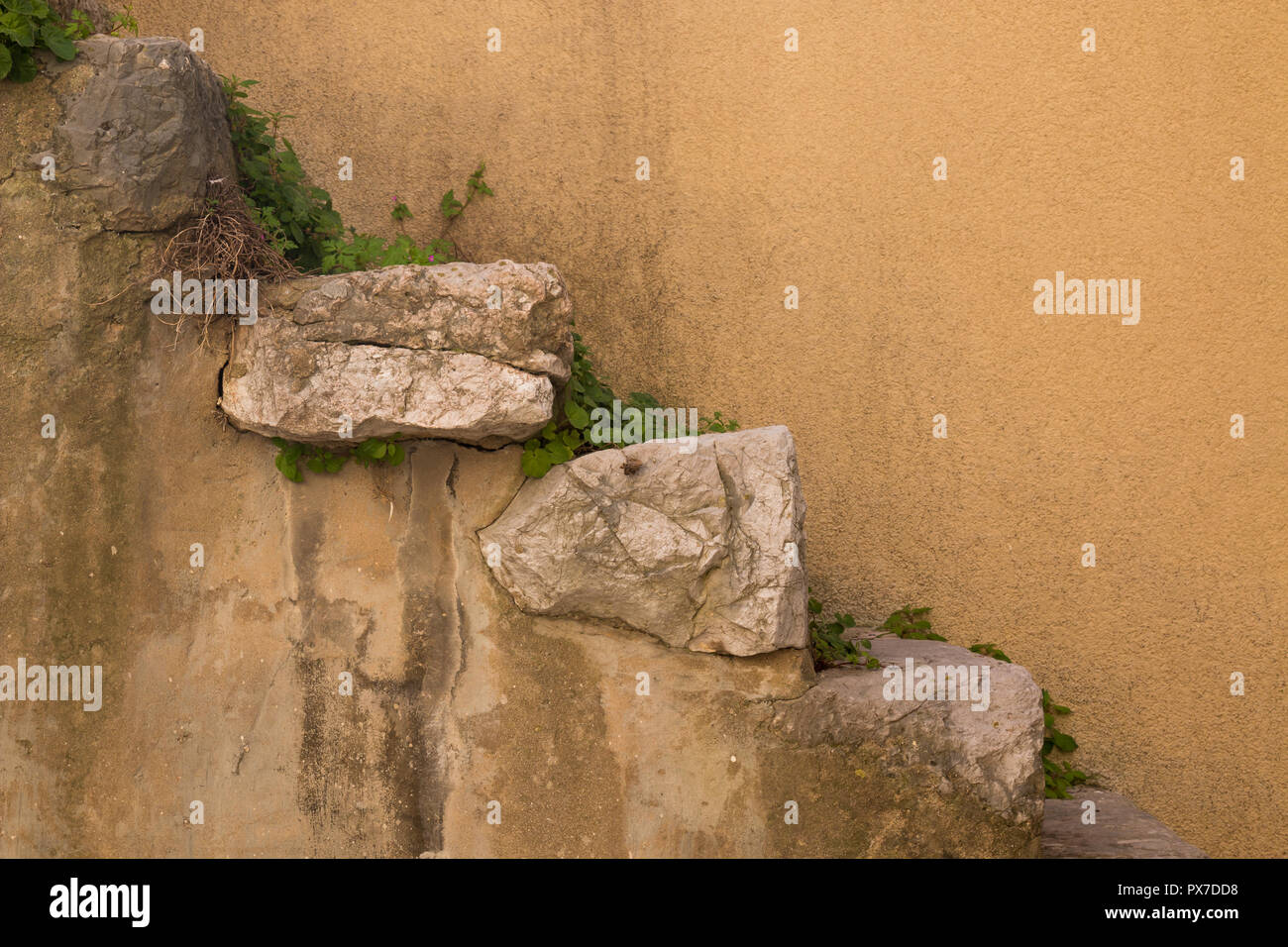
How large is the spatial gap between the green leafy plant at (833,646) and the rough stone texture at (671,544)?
1.18 ft

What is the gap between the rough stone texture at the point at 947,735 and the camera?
3756 mm

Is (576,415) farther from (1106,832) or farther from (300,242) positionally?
(1106,832)

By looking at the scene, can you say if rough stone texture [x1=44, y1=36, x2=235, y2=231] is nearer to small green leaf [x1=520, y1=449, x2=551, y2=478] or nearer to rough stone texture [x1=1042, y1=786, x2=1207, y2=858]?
small green leaf [x1=520, y1=449, x2=551, y2=478]

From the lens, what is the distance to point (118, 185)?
3.65m

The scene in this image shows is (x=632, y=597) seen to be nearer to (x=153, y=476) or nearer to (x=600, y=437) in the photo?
(x=600, y=437)

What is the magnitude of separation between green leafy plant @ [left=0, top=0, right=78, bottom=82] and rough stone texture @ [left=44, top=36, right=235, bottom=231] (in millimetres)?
59

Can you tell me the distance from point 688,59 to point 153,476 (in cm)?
308

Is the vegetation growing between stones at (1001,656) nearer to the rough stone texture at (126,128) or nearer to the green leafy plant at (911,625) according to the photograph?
the green leafy plant at (911,625)

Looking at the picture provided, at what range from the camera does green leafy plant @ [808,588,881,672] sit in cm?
405

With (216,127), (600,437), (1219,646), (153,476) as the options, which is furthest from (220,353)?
(1219,646)

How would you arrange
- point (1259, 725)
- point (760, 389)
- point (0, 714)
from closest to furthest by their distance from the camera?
1. point (0, 714)
2. point (1259, 725)
3. point (760, 389)

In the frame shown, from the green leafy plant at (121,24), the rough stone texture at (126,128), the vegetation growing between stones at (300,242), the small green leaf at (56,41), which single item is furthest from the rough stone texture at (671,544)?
the green leafy plant at (121,24)

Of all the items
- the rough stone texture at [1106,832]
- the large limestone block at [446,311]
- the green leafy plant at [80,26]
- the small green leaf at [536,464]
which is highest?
the green leafy plant at [80,26]

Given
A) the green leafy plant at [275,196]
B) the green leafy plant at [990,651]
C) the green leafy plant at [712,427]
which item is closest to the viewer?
the green leafy plant at [275,196]
